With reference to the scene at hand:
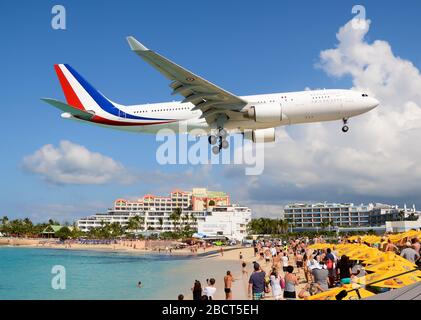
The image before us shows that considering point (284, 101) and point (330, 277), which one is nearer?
point (330, 277)

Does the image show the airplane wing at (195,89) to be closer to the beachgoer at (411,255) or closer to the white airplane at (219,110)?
the white airplane at (219,110)

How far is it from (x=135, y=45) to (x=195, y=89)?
666 centimetres

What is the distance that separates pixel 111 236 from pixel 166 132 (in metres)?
161

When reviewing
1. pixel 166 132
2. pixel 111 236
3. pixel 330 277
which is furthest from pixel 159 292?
pixel 111 236

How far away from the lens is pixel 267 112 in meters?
30.0

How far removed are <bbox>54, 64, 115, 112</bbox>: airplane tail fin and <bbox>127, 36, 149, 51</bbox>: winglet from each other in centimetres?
1336

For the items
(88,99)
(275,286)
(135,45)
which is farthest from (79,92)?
(275,286)

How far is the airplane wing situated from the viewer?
2472 centimetres

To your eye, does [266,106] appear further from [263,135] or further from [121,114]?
[121,114]

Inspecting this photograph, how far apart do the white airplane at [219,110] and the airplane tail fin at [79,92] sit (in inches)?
31.2

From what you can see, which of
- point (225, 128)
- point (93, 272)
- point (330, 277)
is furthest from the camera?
point (93, 272)

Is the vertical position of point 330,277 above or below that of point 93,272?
above

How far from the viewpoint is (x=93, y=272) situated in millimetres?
63094
